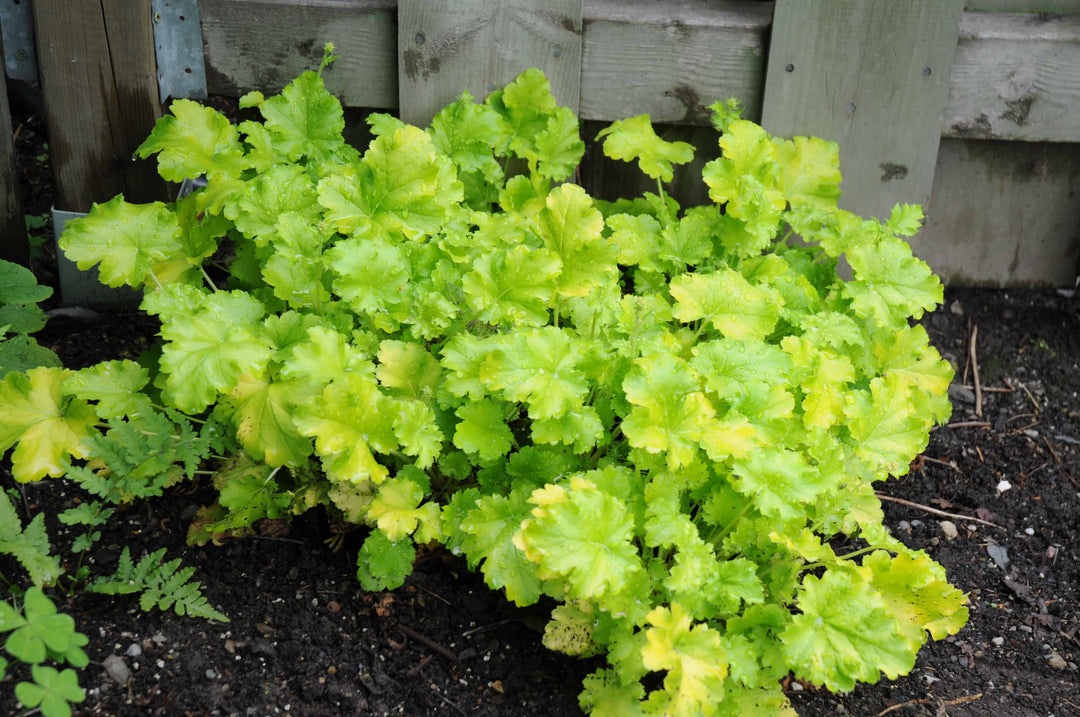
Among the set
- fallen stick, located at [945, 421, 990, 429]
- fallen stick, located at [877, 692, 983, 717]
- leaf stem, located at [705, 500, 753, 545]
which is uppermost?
leaf stem, located at [705, 500, 753, 545]

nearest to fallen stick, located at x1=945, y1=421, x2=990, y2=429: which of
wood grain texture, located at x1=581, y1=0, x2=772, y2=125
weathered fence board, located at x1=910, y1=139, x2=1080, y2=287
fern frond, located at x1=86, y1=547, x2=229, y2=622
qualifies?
weathered fence board, located at x1=910, y1=139, x2=1080, y2=287

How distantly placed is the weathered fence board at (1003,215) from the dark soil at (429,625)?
78 cm

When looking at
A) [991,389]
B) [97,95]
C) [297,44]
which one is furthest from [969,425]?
[97,95]

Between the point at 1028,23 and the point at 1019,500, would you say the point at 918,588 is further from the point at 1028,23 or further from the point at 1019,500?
the point at 1028,23

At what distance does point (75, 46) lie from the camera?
104 inches

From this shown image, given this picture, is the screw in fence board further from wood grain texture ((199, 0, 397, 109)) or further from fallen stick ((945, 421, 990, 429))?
fallen stick ((945, 421, 990, 429))

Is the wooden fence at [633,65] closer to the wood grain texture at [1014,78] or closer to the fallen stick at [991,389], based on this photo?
the wood grain texture at [1014,78]

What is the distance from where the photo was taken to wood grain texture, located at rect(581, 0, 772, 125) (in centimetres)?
281

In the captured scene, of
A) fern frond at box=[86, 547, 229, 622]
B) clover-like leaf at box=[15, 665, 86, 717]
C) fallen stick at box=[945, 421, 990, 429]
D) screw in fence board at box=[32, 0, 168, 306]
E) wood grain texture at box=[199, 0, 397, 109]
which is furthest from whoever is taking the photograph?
fallen stick at box=[945, 421, 990, 429]

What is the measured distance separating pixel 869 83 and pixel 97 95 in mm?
2290

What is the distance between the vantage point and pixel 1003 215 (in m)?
3.25

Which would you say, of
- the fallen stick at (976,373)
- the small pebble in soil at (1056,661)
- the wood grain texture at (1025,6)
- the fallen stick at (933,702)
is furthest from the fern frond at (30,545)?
the wood grain texture at (1025,6)

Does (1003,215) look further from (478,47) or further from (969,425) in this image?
(478,47)

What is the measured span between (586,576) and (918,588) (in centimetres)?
77
